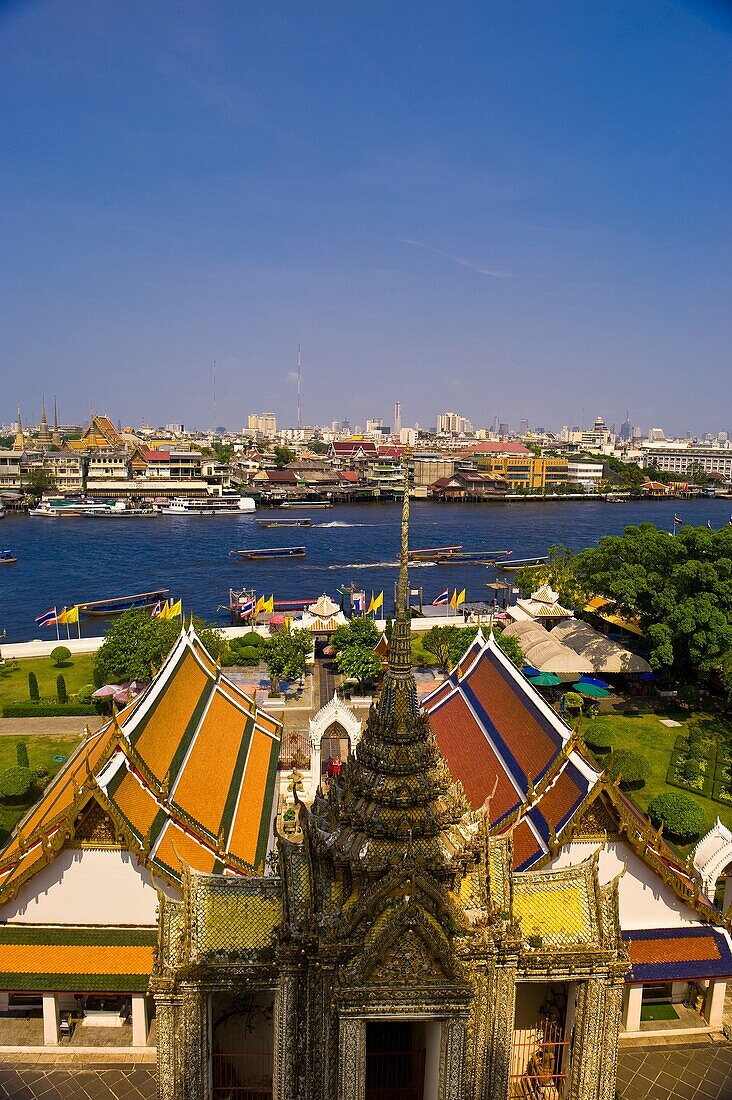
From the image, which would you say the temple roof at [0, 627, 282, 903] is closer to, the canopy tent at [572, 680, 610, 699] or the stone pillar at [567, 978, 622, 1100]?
the stone pillar at [567, 978, 622, 1100]

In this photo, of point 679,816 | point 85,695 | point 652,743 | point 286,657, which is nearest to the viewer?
point 679,816

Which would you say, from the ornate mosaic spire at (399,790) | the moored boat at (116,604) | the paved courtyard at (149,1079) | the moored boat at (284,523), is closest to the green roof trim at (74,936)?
the paved courtyard at (149,1079)

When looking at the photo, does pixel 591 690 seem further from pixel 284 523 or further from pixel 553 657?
pixel 284 523

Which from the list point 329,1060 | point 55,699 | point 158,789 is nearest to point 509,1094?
point 329,1060

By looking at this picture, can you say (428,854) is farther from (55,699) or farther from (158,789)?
(55,699)

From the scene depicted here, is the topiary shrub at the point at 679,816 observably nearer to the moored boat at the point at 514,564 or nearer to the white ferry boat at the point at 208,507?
the moored boat at the point at 514,564

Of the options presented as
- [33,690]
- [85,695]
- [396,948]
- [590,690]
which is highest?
[396,948]

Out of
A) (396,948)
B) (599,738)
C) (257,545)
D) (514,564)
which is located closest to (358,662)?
(599,738)
